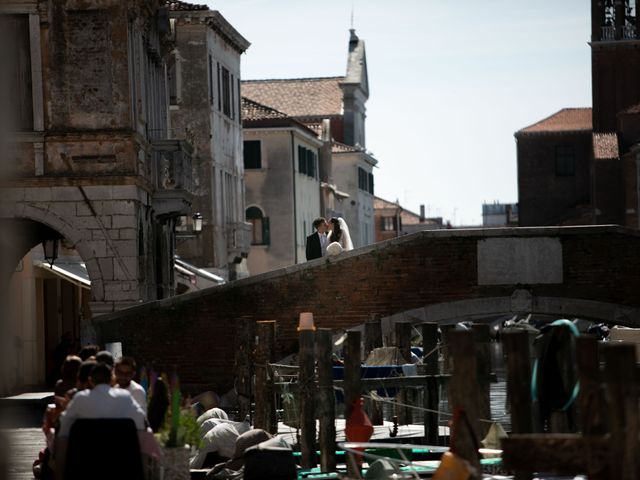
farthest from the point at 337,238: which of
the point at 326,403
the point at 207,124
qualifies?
the point at 207,124

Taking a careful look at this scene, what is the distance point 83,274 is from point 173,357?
24.7ft

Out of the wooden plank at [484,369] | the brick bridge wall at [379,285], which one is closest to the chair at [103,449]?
the wooden plank at [484,369]

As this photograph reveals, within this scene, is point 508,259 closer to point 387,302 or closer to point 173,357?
point 387,302

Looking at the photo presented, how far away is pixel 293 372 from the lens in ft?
74.9

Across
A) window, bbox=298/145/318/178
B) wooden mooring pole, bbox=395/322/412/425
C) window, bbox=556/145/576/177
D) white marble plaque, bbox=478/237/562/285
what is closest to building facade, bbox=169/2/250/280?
window, bbox=298/145/318/178

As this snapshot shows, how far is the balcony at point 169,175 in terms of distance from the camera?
26938 mm

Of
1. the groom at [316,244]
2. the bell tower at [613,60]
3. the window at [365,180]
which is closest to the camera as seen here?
the groom at [316,244]

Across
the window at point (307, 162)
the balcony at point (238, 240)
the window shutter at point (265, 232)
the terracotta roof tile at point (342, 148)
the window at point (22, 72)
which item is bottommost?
the balcony at point (238, 240)

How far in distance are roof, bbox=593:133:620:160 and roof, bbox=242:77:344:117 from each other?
12.7m

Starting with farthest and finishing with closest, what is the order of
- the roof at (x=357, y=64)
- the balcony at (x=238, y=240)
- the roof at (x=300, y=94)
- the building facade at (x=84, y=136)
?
A: the roof at (x=357, y=64) → the roof at (x=300, y=94) → the balcony at (x=238, y=240) → the building facade at (x=84, y=136)

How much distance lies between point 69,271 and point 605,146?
1300 inches

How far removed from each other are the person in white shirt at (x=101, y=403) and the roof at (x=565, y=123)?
58.2 metres

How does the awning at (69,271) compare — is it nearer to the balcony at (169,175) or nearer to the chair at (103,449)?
the balcony at (169,175)

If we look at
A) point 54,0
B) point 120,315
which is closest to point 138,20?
point 54,0
